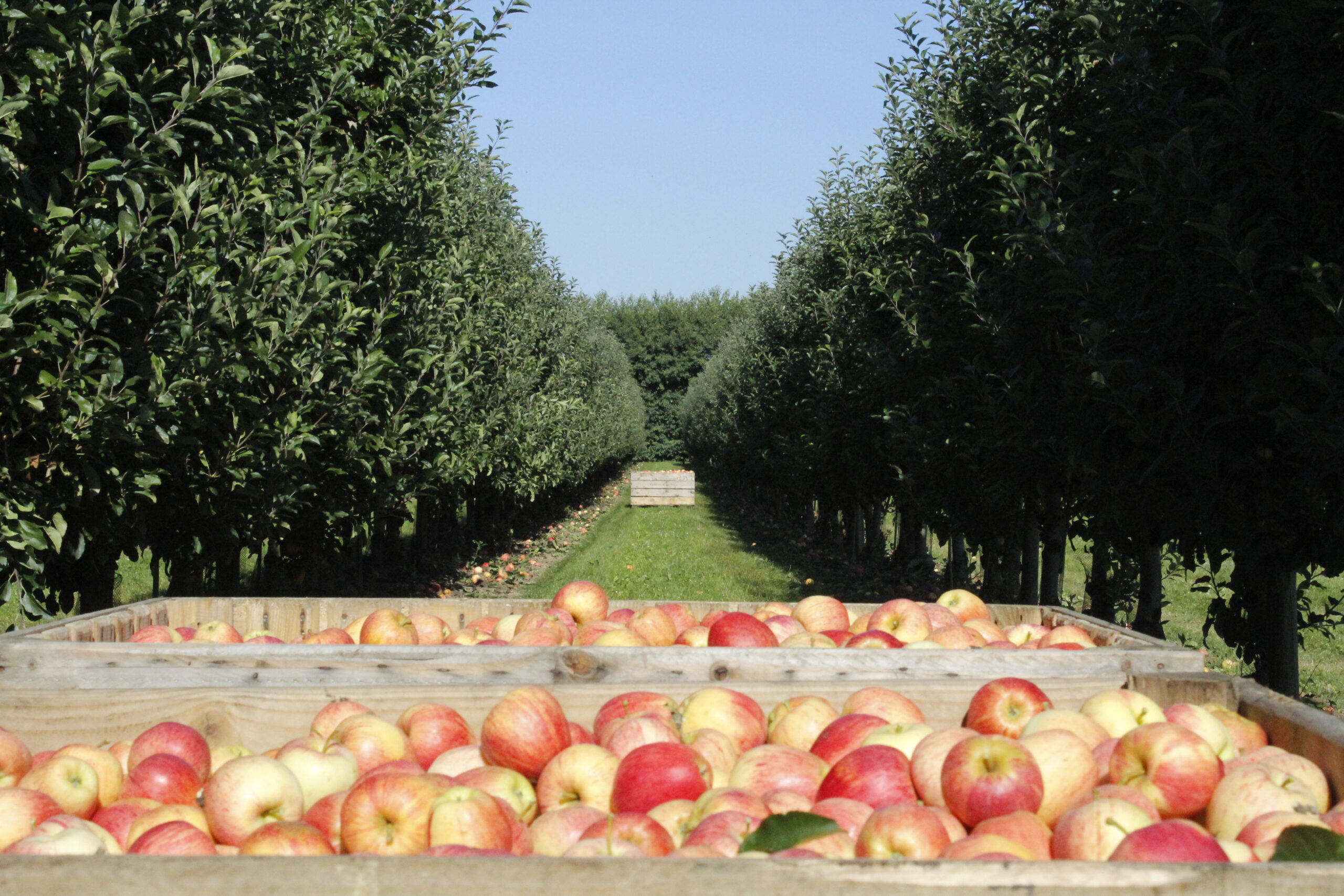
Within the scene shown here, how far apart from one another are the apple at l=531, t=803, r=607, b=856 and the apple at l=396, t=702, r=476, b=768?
1.67ft

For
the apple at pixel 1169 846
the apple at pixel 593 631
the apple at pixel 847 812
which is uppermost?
the apple at pixel 593 631

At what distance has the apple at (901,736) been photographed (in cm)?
231

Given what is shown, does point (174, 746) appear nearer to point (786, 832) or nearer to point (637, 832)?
point (637, 832)

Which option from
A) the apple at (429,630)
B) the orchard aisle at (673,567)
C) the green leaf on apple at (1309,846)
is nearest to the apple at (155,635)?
the apple at (429,630)

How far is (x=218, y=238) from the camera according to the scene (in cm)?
549

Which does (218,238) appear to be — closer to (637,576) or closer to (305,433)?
(305,433)

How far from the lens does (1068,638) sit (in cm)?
357

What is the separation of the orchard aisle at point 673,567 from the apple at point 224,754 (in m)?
6.28

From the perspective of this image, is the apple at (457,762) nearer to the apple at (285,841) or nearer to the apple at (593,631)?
the apple at (285,841)

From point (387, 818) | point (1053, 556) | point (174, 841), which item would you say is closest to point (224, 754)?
point (174, 841)

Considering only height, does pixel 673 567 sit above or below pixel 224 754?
below

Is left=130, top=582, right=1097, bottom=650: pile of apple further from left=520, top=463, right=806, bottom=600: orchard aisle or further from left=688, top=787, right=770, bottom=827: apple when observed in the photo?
left=520, top=463, right=806, bottom=600: orchard aisle

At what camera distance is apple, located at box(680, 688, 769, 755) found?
2.51m

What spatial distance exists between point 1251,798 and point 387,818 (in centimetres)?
165
